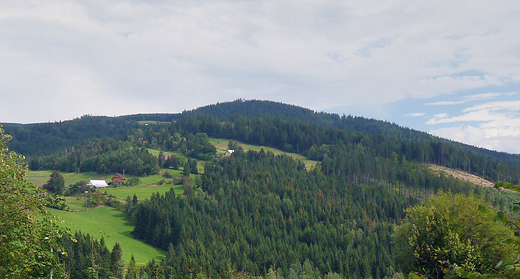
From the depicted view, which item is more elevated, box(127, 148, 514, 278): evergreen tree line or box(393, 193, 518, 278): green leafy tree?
box(393, 193, 518, 278): green leafy tree

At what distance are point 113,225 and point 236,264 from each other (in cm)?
4127

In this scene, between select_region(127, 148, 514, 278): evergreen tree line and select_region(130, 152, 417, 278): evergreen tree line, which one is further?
select_region(127, 148, 514, 278): evergreen tree line

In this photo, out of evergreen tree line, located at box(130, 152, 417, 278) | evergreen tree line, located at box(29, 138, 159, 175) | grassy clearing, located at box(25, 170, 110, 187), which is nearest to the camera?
evergreen tree line, located at box(130, 152, 417, 278)

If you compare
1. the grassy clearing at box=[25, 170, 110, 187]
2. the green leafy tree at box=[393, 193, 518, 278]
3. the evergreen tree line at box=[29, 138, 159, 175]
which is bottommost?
the grassy clearing at box=[25, 170, 110, 187]

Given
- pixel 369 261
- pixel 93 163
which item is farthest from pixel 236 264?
pixel 93 163

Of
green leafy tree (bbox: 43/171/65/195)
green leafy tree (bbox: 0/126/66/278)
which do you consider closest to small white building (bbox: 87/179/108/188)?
green leafy tree (bbox: 43/171/65/195)

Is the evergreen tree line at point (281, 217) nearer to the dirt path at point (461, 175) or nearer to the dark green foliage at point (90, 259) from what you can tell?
the dark green foliage at point (90, 259)

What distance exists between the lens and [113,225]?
347 feet

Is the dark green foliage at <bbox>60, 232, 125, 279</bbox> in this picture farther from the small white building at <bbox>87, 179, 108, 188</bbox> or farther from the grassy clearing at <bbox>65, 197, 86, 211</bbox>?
the small white building at <bbox>87, 179, 108, 188</bbox>

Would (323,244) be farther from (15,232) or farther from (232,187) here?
(15,232)

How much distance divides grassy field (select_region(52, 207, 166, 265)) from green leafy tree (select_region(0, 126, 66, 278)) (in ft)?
233

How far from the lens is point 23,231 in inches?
682

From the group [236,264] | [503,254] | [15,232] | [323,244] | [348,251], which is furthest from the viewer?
[323,244]

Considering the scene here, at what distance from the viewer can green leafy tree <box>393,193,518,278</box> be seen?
104ft
